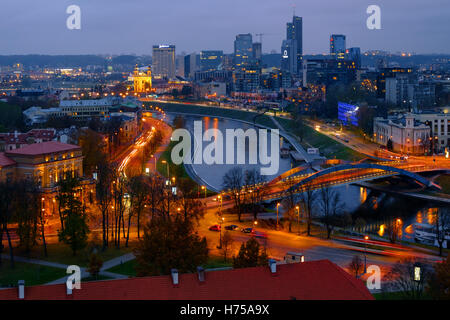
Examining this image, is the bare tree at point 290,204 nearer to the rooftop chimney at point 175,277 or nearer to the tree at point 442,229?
the tree at point 442,229

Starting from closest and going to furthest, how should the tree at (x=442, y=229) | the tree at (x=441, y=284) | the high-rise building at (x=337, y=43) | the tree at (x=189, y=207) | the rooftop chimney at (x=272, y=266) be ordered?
the rooftop chimney at (x=272, y=266) → the tree at (x=441, y=284) → the tree at (x=442, y=229) → the tree at (x=189, y=207) → the high-rise building at (x=337, y=43)

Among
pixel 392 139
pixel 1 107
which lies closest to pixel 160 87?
pixel 1 107

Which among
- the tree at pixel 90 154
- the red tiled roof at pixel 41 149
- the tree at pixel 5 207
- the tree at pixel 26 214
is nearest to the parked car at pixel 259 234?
the tree at pixel 26 214

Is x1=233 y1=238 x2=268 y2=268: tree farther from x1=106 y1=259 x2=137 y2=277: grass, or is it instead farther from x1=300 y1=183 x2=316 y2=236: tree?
x1=300 y1=183 x2=316 y2=236: tree

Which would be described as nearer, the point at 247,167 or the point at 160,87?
the point at 247,167

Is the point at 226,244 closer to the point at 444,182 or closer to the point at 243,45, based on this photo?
the point at 444,182
